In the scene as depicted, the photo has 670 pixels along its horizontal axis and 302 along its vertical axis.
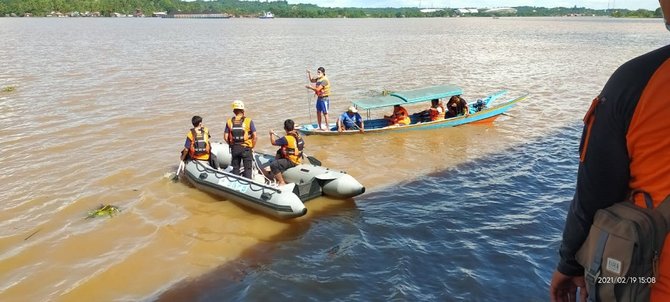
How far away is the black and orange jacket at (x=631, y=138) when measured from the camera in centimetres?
164

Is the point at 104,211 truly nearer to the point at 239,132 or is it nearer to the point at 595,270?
the point at 239,132

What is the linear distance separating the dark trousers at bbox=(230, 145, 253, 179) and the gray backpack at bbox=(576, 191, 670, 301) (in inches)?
323

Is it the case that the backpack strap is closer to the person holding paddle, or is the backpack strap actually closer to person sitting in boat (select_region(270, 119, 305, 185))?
person sitting in boat (select_region(270, 119, 305, 185))

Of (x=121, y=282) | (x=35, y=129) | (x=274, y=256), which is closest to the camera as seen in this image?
(x=121, y=282)

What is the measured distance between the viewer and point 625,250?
1.78 meters

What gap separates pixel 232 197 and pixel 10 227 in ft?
12.3

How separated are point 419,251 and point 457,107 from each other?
28.3ft

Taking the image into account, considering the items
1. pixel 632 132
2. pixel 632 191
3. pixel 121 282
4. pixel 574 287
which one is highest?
pixel 632 132

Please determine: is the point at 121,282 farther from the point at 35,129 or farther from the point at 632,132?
the point at 35,129

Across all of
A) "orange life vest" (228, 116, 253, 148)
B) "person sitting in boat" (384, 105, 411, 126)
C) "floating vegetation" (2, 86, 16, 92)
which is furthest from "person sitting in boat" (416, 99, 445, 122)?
"floating vegetation" (2, 86, 16, 92)

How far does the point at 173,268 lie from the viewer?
727 centimetres

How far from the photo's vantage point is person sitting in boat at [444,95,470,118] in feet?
49.9

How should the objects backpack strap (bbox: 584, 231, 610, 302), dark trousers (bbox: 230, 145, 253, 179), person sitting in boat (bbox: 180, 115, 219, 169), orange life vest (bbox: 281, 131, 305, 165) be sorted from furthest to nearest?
person sitting in boat (bbox: 180, 115, 219, 169), dark trousers (bbox: 230, 145, 253, 179), orange life vest (bbox: 281, 131, 305, 165), backpack strap (bbox: 584, 231, 610, 302)

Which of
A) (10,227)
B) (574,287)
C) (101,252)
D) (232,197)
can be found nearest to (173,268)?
(101,252)
